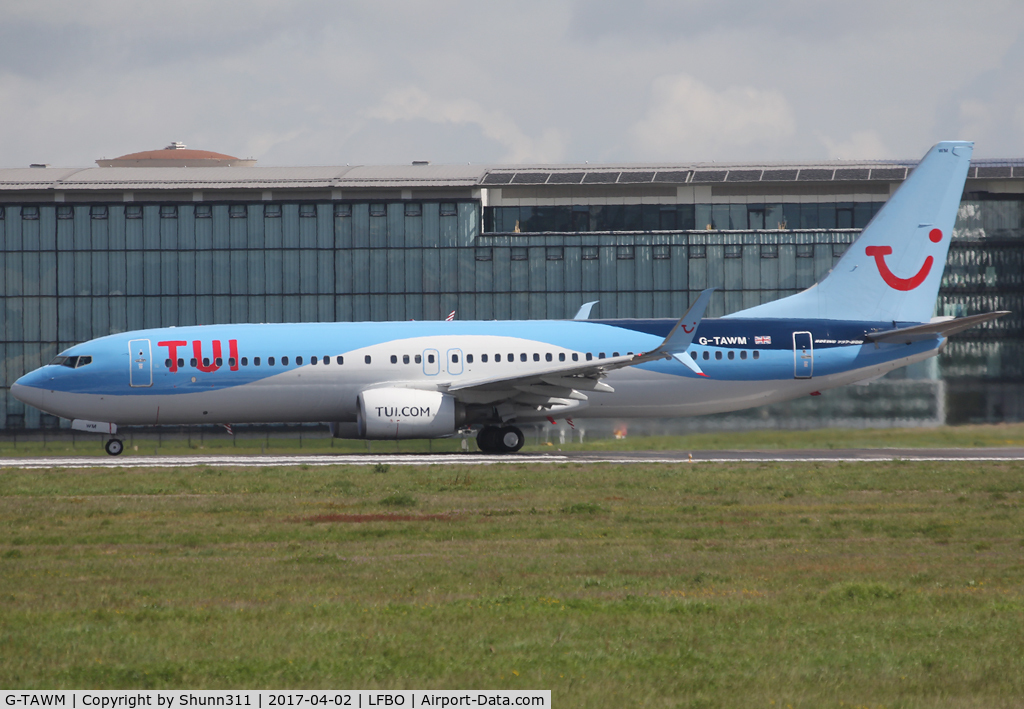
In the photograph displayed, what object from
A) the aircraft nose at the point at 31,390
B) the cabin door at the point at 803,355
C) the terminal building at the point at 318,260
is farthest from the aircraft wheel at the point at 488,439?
the terminal building at the point at 318,260

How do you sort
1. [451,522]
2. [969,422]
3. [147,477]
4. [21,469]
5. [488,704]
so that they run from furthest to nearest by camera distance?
[969,422] < [21,469] < [147,477] < [451,522] < [488,704]

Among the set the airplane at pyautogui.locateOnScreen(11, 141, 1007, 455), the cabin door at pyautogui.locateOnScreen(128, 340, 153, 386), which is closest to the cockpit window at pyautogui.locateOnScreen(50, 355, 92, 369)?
the airplane at pyautogui.locateOnScreen(11, 141, 1007, 455)

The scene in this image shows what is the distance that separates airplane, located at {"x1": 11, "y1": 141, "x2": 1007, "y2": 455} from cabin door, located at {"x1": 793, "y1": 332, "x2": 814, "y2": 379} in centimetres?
3

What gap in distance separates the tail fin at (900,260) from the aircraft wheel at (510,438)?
27.2 feet

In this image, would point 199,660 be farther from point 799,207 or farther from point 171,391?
point 799,207

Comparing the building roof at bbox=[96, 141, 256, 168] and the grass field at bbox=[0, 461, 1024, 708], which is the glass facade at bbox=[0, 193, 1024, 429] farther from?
the grass field at bbox=[0, 461, 1024, 708]

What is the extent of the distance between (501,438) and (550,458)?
2.80 m

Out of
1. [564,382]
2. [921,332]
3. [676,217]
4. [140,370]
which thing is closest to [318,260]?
[676,217]

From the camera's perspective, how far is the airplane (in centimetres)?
3222

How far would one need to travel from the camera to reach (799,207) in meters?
52.6

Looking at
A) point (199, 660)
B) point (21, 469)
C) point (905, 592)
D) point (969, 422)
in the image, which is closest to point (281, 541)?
point (199, 660)

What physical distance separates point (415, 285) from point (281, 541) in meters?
35.7

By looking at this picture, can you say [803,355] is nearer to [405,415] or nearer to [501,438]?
[501,438]

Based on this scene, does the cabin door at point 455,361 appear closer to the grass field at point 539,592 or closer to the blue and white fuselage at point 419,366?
the blue and white fuselage at point 419,366
